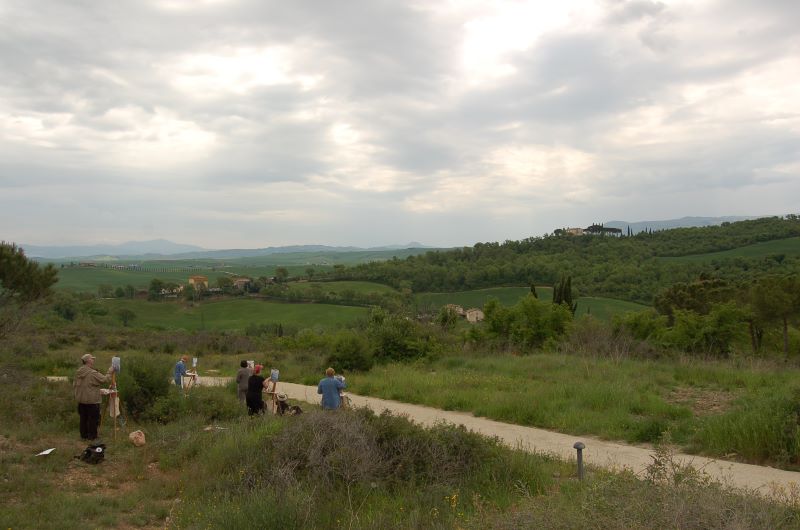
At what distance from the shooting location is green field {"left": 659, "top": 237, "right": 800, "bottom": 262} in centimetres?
7907

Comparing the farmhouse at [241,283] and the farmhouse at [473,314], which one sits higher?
the farmhouse at [241,283]

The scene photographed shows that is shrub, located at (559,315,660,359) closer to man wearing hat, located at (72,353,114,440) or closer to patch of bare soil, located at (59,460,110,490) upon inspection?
man wearing hat, located at (72,353,114,440)

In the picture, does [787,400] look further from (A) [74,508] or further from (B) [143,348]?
(B) [143,348]

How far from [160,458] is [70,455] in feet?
5.22

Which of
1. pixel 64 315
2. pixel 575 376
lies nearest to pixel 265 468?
pixel 575 376

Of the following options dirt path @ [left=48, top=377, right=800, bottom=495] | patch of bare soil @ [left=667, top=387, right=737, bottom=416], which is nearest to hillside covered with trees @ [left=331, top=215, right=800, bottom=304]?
patch of bare soil @ [left=667, top=387, right=737, bottom=416]

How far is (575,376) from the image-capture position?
51.2 ft

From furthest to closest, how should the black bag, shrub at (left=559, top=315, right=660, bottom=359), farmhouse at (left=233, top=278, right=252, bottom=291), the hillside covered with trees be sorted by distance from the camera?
farmhouse at (left=233, top=278, right=252, bottom=291)
the hillside covered with trees
shrub at (left=559, top=315, right=660, bottom=359)
the black bag

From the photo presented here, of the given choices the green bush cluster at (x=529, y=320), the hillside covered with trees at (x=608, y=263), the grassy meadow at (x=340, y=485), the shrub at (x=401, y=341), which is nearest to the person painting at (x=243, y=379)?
the grassy meadow at (x=340, y=485)

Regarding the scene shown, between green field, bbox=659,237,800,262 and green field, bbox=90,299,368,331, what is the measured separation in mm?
52524

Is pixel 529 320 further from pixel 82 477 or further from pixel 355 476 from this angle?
pixel 82 477

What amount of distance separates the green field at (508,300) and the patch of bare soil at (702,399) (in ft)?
153

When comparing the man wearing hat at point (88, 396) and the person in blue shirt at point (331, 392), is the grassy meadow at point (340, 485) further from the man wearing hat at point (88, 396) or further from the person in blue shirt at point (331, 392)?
the person in blue shirt at point (331, 392)

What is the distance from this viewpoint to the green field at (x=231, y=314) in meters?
65.1
